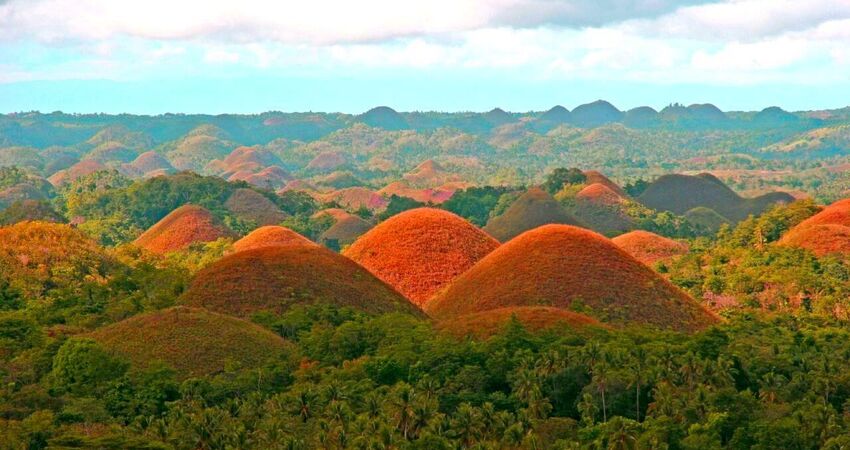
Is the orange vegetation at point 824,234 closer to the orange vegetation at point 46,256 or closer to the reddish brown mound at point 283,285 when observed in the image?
the reddish brown mound at point 283,285

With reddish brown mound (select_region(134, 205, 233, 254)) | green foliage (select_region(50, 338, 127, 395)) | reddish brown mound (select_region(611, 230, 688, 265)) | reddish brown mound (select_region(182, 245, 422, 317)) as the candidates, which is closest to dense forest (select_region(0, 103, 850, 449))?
green foliage (select_region(50, 338, 127, 395))

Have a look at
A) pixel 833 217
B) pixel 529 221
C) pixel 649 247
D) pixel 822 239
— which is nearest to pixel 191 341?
pixel 822 239

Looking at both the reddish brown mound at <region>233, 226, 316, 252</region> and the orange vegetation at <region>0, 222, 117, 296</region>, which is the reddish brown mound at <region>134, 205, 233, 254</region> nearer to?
Result: the reddish brown mound at <region>233, 226, 316, 252</region>

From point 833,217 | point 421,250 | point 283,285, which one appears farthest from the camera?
point 833,217

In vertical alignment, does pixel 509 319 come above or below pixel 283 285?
above

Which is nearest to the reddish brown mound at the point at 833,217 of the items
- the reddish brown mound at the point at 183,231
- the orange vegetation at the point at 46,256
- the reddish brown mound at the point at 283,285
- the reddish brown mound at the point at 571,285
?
the reddish brown mound at the point at 571,285

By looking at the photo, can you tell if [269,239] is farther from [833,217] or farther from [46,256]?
[833,217]
